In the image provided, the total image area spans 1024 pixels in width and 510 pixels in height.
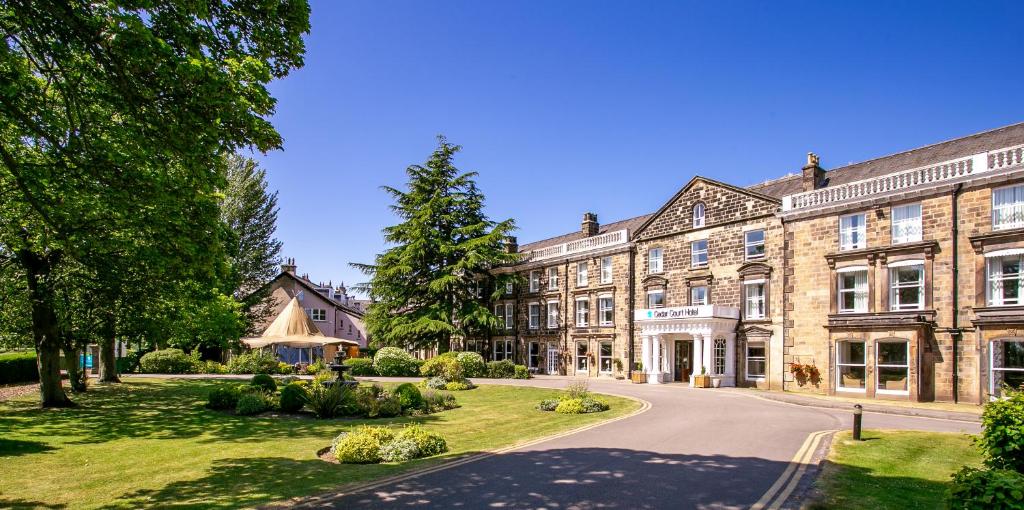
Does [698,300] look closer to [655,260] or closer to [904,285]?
[655,260]

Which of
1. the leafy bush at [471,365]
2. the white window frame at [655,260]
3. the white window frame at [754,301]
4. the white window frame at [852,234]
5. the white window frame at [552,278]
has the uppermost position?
the white window frame at [852,234]

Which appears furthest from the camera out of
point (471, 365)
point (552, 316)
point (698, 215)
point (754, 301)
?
point (552, 316)

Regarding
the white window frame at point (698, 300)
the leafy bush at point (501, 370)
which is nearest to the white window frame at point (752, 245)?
the white window frame at point (698, 300)

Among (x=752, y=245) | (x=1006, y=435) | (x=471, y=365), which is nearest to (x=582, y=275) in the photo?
(x=471, y=365)

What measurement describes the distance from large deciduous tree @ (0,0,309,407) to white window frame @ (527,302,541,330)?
37.3 meters

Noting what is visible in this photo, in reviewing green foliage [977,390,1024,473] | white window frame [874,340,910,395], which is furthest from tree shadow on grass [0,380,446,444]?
white window frame [874,340,910,395]

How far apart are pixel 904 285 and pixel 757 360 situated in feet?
27.7

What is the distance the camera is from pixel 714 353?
35250 mm

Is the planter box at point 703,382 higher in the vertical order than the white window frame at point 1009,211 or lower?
lower

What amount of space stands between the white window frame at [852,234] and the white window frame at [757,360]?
6.63 m

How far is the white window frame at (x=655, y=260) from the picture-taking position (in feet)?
131

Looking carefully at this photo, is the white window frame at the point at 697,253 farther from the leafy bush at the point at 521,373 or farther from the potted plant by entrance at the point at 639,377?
the leafy bush at the point at 521,373

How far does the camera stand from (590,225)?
1949 inches

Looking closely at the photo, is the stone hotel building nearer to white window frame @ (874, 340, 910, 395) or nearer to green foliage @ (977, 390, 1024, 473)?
white window frame @ (874, 340, 910, 395)
